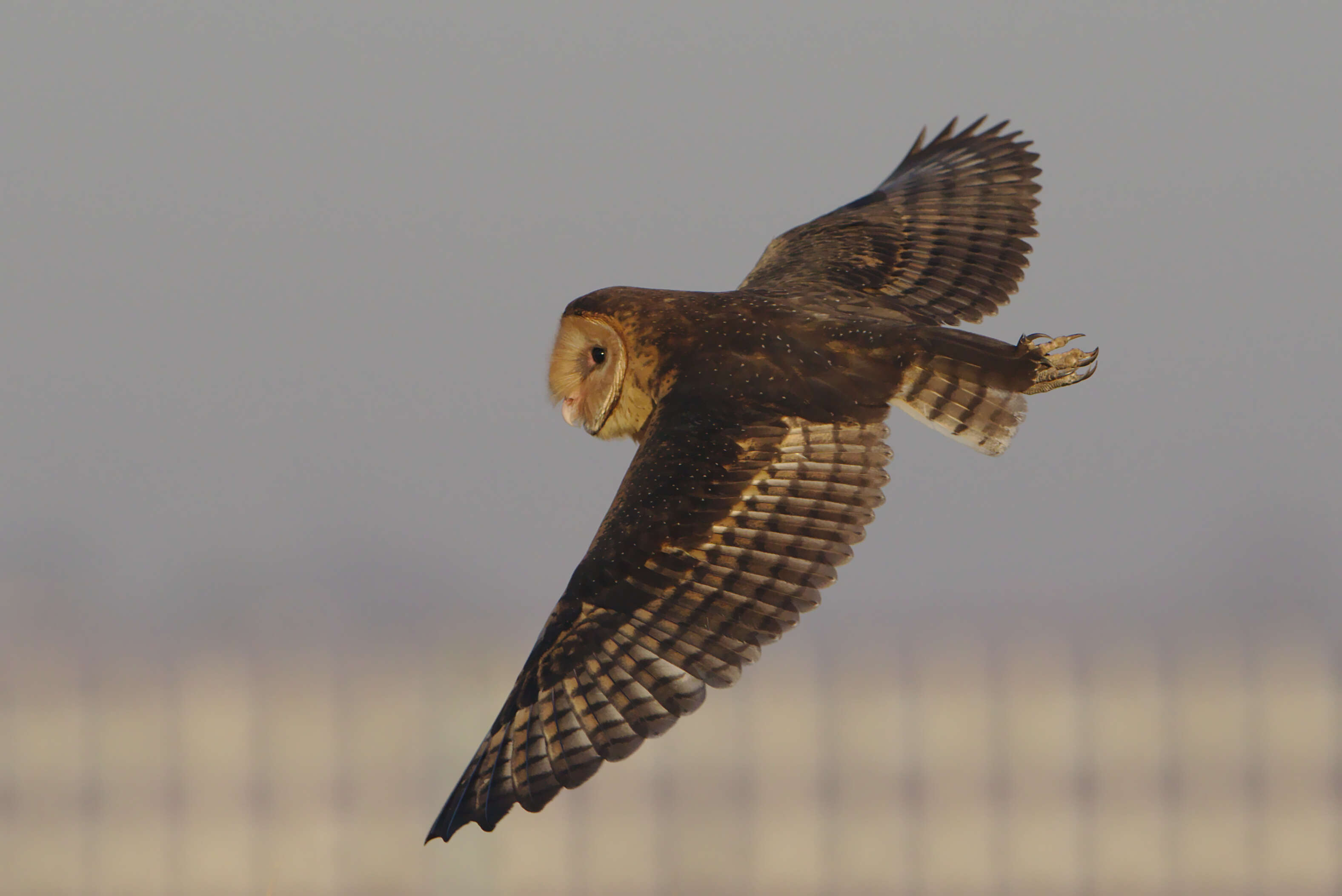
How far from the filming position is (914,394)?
23.3 ft

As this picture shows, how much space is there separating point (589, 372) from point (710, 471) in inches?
50.1

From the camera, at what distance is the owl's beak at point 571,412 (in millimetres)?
7840

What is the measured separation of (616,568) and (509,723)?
28.1 inches

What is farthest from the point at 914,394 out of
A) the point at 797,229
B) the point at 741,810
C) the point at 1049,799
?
the point at 1049,799

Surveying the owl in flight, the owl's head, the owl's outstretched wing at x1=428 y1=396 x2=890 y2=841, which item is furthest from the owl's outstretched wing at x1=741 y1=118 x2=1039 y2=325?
the owl's outstretched wing at x1=428 y1=396 x2=890 y2=841

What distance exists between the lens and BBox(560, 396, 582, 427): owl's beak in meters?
7.84

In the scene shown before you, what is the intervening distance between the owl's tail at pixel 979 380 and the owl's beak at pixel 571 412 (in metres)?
1.56

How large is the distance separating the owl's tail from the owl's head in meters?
1.32

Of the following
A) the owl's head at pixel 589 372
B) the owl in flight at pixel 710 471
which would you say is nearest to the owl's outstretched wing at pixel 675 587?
the owl in flight at pixel 710 471

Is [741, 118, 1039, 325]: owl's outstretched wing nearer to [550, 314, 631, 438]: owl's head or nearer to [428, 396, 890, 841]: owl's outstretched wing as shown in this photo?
[550, 314, 631, 438]: owl's head

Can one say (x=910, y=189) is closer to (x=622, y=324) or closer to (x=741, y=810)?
(x=622, y=324)

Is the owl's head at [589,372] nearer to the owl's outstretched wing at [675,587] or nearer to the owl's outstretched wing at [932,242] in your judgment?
the owl's outstretched wing at [675,587]

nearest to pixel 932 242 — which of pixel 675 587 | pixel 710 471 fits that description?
pixel 710 471

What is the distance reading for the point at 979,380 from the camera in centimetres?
706
